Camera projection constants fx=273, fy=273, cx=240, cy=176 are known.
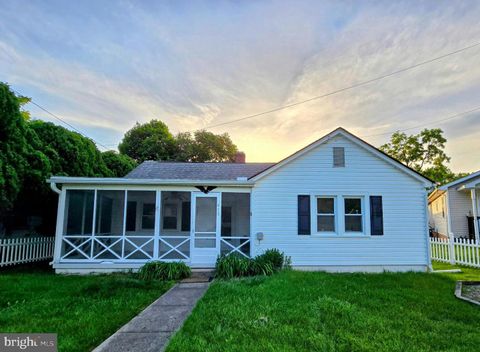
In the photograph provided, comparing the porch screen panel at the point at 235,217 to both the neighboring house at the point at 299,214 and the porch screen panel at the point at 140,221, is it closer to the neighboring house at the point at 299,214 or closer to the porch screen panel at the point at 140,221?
the neighboring house at the point at 299,214

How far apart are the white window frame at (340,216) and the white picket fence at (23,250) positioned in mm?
10027

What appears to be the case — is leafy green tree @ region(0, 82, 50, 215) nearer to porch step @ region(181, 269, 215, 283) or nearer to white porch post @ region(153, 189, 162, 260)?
white porch post @ region(153, 189, 162, 260)

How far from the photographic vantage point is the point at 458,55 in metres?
10.7

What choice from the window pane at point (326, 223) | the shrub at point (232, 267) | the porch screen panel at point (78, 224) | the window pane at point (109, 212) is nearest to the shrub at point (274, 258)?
the shrub at point (232, 267)

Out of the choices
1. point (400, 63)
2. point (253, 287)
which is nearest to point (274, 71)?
point (400, 63)

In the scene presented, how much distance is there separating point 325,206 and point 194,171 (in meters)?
6.72

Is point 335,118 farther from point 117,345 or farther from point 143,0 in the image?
point 117,345

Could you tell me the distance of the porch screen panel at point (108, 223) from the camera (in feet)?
30.3

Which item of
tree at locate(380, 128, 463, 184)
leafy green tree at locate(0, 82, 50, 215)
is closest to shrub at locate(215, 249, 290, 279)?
leafy green tree at locate(0, 82, 50, 215)

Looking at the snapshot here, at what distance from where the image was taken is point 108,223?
9922mm

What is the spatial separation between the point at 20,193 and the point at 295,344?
Result: 1036 centimetres

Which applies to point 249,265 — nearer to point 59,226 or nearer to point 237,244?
point 237,244

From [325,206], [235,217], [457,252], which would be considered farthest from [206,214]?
[457,252]

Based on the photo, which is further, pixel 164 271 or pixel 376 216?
pixel 376 216
